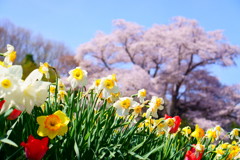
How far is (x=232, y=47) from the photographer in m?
11.9

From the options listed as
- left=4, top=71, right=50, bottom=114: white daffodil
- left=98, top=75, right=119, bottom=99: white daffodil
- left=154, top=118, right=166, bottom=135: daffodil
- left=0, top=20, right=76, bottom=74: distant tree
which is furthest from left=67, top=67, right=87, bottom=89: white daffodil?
left=0, top=20, right=76, bottom=74: distant tree

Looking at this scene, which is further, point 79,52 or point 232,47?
point 79,52

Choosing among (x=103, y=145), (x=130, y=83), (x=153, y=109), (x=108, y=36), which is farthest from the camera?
(x=108, y=36)

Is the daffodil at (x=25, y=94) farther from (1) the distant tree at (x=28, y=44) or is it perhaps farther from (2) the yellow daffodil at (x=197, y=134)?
(1) the distant tree at (x=28, y=44)

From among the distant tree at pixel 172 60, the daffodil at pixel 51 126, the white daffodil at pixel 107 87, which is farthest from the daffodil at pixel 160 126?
the distant tree at pixel 172 60

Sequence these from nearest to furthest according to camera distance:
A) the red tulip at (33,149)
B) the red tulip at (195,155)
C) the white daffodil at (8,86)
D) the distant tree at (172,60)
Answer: the white daffodil at (8,86) → the red tulip at (33,149) → the red tulip at (195,155) → the distant tree at (172,60)

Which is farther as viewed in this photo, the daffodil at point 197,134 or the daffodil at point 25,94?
the daffodil at point 197,134

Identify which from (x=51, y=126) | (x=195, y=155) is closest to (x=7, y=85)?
(x=51, y=126)

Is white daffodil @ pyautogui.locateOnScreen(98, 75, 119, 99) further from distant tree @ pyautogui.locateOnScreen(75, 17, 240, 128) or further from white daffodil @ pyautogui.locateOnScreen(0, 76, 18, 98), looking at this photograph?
distant tree @ pyautogui.locateOnScreen(75, 17, 240, 128)

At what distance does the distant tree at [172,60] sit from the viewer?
11.8 metres

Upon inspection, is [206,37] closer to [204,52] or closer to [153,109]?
[204,52]

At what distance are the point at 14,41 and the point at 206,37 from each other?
15.5 meters

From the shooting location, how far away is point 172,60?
41.0 feet

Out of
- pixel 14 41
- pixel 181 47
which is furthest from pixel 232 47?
pixel 14 41
